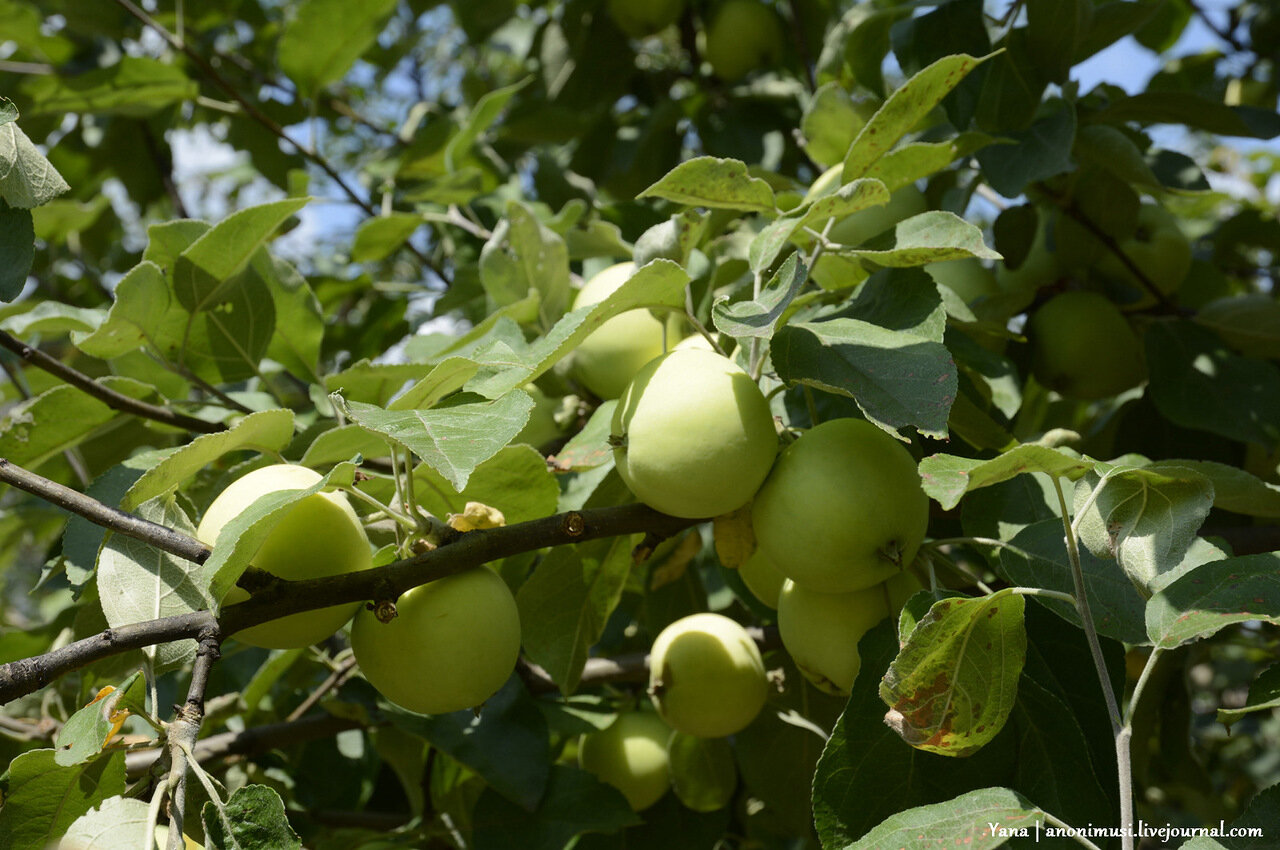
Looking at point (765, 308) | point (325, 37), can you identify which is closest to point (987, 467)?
point (765, 308)

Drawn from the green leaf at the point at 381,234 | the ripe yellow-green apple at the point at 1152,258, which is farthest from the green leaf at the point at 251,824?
the ripe yellow-green apple at the point at 1152,258

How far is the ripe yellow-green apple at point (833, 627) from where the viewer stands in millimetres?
1135

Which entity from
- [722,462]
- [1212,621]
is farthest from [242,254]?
[1212,621]

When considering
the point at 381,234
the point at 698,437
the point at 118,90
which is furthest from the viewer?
the point at 118,90

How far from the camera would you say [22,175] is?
103 centimetres

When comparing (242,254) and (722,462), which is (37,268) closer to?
(242,254)

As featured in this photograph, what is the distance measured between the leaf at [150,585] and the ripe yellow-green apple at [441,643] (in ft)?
0.60

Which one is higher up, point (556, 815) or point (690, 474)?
point (690, 474)

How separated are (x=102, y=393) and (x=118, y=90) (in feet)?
3.99

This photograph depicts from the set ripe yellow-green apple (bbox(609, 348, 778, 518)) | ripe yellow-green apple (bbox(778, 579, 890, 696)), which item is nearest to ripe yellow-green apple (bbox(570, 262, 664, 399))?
ripe yellow-green apple (bbox(609, 348, 778, 518))

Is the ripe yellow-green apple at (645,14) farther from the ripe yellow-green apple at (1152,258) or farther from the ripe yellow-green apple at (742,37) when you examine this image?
the ripe yellow-green apple at (1152,258)

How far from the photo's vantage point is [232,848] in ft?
2.75

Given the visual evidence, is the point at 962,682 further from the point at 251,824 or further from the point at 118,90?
the point at 118,90

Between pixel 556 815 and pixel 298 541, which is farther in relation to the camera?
pixel 556 815
